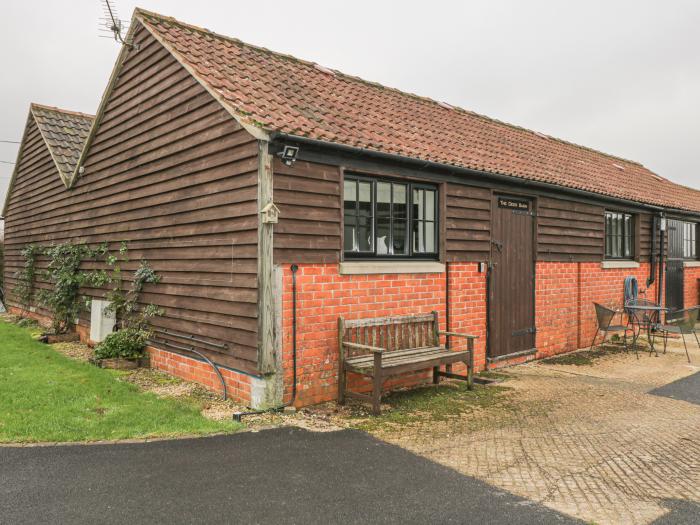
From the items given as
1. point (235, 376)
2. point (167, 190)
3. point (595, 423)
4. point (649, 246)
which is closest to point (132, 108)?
point (167, 190)

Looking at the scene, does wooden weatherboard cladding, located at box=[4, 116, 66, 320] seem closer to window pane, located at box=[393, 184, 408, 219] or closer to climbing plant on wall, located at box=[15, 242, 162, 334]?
climbing plant on wall, located at box=[15, 242, 162, 334]

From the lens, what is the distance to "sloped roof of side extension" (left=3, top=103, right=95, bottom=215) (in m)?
12.4

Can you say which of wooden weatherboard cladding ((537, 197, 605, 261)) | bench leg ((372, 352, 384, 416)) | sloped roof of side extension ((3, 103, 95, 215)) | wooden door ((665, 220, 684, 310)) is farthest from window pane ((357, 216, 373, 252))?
wooden door ((665, 220, 684, 310))

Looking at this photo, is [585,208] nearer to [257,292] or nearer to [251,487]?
[257,292]

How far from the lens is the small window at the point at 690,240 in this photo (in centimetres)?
1491

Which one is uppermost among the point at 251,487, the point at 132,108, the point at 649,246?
the point at 132,108

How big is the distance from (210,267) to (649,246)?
10.6 m

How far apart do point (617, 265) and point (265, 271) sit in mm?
8761

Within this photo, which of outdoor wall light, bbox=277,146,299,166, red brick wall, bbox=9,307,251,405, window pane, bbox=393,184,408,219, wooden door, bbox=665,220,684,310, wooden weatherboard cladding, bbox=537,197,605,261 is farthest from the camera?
wooden door, bbox=665,220,684,310

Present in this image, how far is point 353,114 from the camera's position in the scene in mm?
8000

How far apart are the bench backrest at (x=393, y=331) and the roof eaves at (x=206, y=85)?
7.74 ft

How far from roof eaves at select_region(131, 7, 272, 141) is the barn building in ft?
0.09

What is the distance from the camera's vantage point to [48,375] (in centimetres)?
774

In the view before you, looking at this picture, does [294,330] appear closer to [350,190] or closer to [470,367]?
[350,190]
